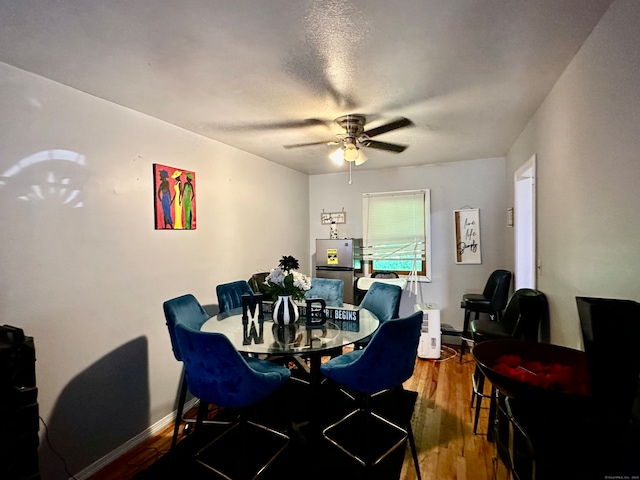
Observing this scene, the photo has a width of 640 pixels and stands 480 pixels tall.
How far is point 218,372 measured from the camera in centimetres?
181

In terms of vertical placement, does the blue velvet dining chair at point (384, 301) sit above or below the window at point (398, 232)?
below

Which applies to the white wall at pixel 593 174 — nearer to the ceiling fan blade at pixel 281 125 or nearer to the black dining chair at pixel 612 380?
the black dining chair at pixel 612 380

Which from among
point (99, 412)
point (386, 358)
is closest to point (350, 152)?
point (386, 358)

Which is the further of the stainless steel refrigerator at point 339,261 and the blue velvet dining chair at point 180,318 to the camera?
the stainless steel refrigerator at point 339,261

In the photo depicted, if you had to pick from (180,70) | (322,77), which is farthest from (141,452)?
(322,77)

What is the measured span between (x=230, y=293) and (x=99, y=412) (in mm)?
1298

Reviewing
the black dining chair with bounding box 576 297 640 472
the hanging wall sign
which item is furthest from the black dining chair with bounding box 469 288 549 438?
the hanging wall sign

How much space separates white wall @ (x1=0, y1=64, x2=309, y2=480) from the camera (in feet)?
6.16

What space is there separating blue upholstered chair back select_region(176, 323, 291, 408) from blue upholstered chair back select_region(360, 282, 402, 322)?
1.23 m

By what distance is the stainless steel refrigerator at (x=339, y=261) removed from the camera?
15.1ft

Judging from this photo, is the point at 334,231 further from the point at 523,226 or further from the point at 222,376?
the point at 222,376

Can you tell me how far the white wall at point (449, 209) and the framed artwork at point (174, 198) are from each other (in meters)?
2.62

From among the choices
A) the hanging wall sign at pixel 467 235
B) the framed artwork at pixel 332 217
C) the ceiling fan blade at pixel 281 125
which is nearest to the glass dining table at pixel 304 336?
the ceiling fan blade at pixel 281 125

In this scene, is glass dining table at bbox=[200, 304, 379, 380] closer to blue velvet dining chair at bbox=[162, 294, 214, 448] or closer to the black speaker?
blue velvet dining chair at bbox=[162, 294, 214, 448]
